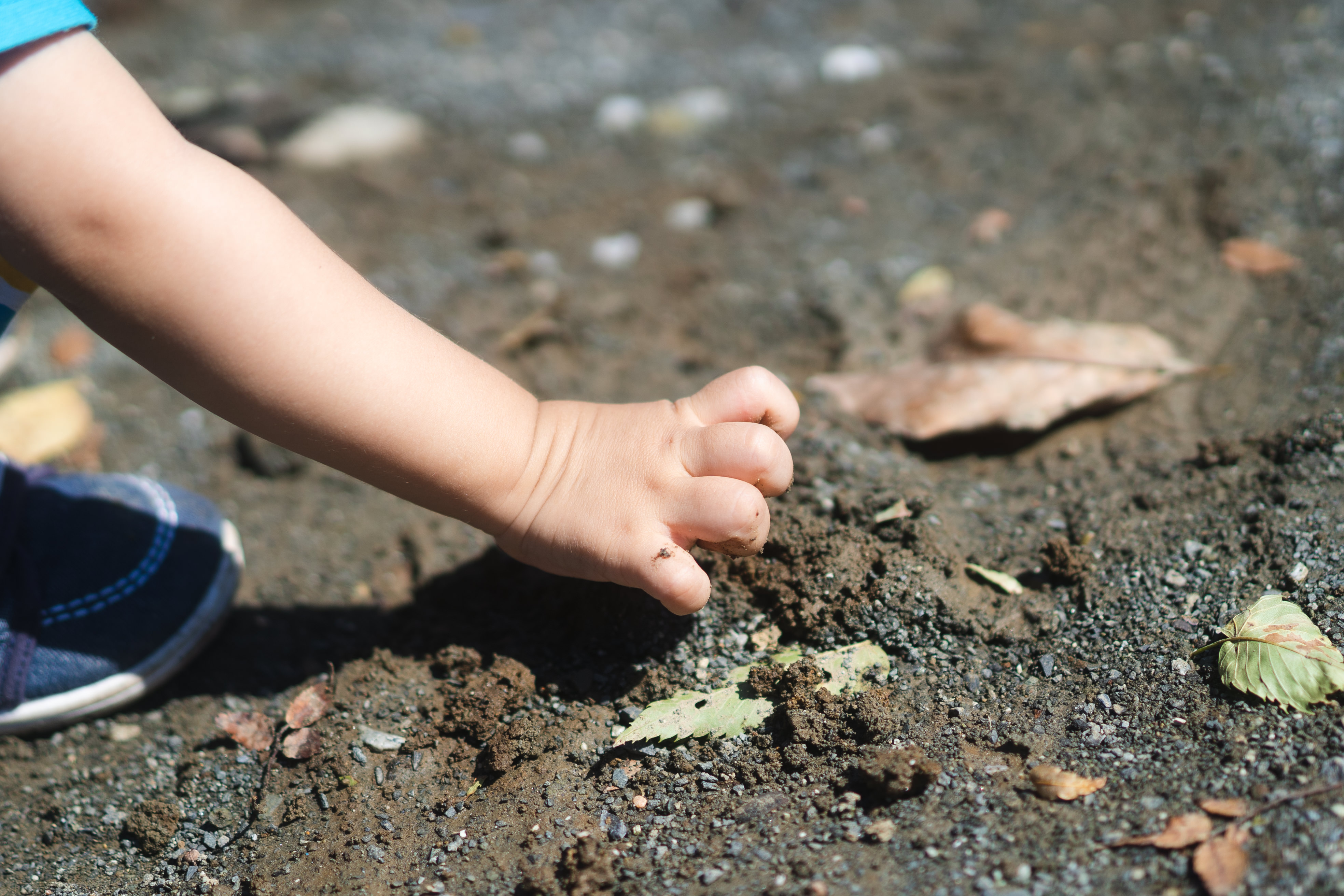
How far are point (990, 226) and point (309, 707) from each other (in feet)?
7.70

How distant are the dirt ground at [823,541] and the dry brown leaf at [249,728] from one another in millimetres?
26

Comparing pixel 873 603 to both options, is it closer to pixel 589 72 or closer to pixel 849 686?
pixel 849 686

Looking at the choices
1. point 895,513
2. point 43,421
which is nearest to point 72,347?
point 43,421

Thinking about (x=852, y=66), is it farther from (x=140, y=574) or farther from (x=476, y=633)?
(x=140, y=574)

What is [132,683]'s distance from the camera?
1785mm

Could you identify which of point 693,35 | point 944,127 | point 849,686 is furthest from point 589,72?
point 849,686

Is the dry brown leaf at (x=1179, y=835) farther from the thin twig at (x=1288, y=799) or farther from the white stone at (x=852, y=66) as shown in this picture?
the white stone at (x=852, y=66)

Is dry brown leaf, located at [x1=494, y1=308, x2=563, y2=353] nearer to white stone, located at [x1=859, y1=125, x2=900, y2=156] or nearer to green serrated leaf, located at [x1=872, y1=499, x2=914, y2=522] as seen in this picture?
green serrated leaf, located at [x1=872, y1=499, x2=914, y2=522]

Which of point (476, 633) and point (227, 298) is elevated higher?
point (227, 298)

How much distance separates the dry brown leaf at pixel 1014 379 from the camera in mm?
2076

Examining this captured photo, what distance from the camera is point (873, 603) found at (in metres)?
1.58

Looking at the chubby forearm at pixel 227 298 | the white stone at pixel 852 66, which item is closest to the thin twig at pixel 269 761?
the chubby forearm at pixel 227 298

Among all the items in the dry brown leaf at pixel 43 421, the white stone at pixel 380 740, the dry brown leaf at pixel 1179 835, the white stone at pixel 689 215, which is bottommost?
the dry brown leaf at pixel 43 421

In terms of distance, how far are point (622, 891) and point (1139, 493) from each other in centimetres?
125
